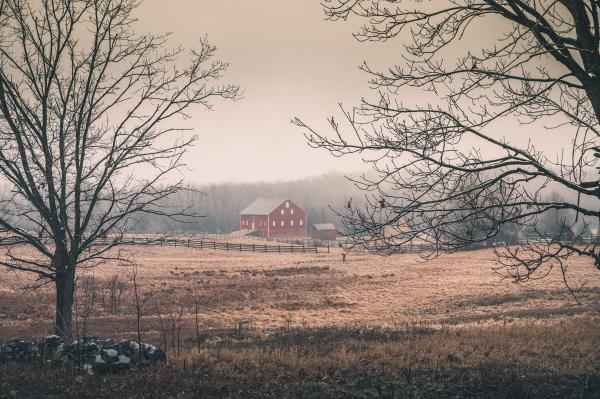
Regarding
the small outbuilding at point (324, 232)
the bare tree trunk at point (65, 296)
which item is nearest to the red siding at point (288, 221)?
the small outbuilding at point (324, 232)

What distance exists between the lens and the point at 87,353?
8.80 metres

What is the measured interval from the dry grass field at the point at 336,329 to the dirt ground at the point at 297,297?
0.11 m

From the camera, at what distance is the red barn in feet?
289

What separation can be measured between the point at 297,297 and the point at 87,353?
59.6 feet

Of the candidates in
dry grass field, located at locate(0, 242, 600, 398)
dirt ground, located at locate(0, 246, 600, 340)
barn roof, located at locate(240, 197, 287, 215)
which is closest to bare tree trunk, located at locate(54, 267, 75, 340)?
dry grass field, located at locate(0, 242, 600, 398)

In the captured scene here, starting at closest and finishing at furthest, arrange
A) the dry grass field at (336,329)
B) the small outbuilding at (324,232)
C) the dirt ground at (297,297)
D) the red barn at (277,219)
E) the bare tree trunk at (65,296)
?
the dry grass field at (336,329) < the bare tree trunk at (65,296) < the dirt ground at (297,297) < the red barn at (277,219) < the small outbuilding at (324,232)

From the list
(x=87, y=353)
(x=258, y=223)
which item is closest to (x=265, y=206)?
(x=258, y=223)

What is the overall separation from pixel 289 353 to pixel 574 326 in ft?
29.6

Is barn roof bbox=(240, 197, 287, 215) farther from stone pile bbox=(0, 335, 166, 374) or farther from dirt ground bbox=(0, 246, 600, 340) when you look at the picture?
stone pile bbox=(0, 335, 166, 374)

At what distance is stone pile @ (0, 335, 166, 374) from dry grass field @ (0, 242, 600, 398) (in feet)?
1.39

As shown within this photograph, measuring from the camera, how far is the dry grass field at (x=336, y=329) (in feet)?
23.3

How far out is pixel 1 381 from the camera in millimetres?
7480

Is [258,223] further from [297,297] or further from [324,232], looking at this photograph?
[297,297]

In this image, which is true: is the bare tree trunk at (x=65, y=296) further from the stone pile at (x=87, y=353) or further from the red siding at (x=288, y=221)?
the red siding at (x=288, y=221)
